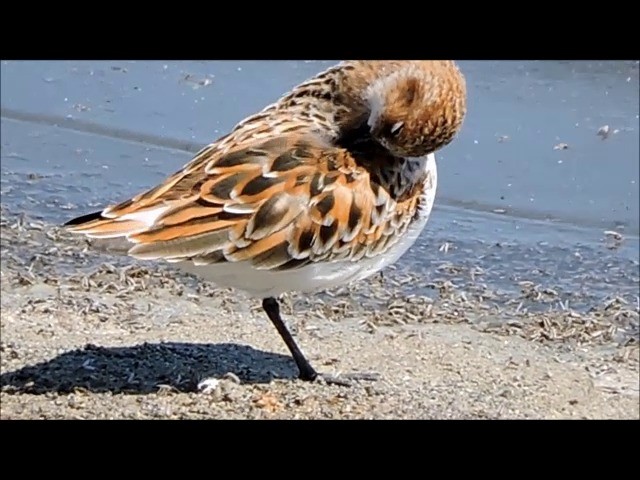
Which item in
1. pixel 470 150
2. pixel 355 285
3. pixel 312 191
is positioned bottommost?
pixel 355 285

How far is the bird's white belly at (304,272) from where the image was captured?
178 inches

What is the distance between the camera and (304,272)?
4.62 m

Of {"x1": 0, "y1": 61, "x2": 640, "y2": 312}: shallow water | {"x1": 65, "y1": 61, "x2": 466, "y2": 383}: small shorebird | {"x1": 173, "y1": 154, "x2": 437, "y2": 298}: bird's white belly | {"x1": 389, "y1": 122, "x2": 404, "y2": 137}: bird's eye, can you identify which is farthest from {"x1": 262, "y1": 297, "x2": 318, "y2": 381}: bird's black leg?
{"x1": 0, "y1": 61, "x2": 640, "y2": 312}: shallow water

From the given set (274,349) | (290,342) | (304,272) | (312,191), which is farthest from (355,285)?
(312,191)

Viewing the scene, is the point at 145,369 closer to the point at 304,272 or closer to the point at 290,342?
the point at 290,342

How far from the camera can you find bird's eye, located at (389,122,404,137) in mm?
4508

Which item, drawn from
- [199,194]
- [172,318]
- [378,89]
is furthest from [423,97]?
[172,318]

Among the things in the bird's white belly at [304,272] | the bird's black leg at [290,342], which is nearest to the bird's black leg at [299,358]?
the bird's black leg at [290,342]

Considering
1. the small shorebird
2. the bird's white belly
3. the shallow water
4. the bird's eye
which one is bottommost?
the shallow water

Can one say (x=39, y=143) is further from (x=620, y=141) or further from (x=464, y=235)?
(x=620, y=141)

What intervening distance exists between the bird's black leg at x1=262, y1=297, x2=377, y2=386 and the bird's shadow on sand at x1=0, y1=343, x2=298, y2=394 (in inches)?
2.5

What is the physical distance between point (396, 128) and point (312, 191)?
1.17 ft

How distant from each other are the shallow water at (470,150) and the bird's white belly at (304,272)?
1362 millimetres

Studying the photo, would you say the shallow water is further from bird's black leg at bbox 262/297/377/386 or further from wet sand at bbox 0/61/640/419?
bird's black leg at bbox 262/297/377/386
